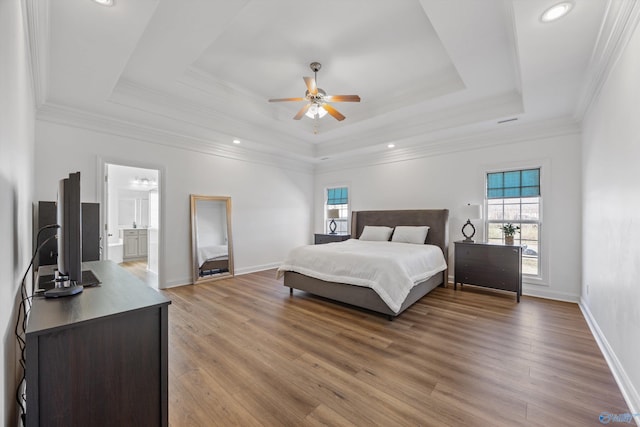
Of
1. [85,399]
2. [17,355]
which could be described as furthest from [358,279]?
[17,355]

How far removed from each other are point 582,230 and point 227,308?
191 inches

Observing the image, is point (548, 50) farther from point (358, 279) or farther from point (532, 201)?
point (358, 279)

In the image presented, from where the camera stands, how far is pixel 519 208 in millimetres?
4297

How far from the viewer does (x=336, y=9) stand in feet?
8.32

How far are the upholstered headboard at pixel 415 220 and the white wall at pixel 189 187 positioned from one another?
162 cm

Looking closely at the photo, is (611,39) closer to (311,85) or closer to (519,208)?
(311,85)

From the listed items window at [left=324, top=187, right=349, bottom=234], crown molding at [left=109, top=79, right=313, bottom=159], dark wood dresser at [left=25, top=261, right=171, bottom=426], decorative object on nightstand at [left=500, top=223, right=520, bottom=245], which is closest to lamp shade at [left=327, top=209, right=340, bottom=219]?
window at [left=324, top=187, right=349, bottom=234]

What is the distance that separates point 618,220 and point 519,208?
2.36 m

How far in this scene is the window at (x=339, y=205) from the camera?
658 centimetres

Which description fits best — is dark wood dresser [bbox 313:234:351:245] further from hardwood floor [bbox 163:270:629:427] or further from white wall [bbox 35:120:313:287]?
hardwood floor [bbox 163:270:629:427]

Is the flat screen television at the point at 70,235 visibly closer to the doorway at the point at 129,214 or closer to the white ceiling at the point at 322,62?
the white ceiling at the point at 322,62

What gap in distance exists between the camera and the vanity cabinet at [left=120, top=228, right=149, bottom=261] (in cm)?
741

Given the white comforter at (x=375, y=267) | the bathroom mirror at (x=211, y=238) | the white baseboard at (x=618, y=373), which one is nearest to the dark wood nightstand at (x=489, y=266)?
the white comforter at (x=375, y=267)

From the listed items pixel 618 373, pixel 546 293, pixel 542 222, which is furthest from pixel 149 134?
pixel 546 293
